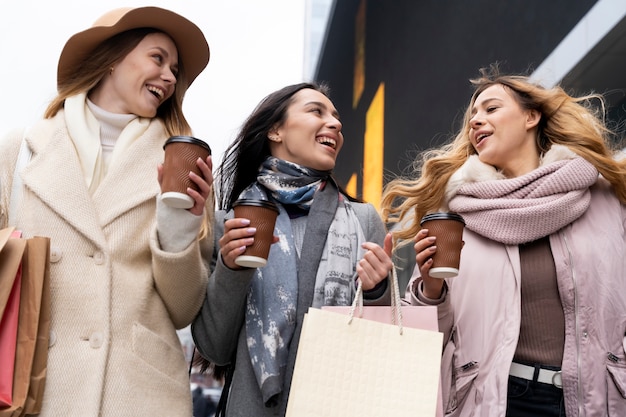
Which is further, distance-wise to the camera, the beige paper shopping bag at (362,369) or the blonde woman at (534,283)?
the blonde woman at (534,283)

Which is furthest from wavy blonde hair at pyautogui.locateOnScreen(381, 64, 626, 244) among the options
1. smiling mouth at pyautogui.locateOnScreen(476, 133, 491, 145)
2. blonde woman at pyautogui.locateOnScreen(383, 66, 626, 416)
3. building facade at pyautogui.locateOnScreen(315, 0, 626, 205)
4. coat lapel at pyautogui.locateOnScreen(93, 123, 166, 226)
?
building facade at pyautogui.locateOnScreen(315, 0, 626, 205)

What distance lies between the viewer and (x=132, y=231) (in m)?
2.39

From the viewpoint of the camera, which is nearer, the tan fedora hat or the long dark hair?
the tan fedora hat

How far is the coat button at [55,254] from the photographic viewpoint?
7.41 ft

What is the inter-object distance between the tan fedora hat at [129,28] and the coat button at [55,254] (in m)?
0.80

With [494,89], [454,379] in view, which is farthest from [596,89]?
[454,379]

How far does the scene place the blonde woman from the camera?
2.43 metres

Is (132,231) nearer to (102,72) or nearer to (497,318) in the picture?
(102,72)

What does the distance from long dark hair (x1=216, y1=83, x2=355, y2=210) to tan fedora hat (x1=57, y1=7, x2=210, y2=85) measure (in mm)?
383

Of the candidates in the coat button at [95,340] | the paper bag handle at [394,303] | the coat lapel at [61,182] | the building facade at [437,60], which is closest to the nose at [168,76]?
the coat lapel at [61,182]

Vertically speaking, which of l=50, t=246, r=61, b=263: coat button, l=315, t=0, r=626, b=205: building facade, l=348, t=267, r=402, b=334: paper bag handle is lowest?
l=348, t=267, r=402, b=334: paper bag handle

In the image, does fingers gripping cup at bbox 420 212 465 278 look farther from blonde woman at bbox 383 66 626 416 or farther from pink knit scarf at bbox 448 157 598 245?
pink knit scarf at bbox 448 157 598 245

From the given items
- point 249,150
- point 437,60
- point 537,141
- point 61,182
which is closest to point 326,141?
point 249,150

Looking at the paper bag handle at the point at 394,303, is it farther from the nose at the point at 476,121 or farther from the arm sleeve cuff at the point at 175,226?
the nose at the point at 476,121
